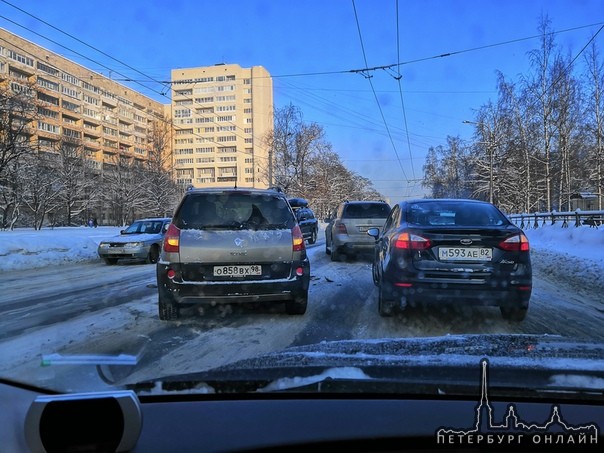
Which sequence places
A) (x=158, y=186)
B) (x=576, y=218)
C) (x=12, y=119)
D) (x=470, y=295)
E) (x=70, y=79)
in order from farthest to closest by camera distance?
1. (x=70, y=79)
2. (x=158, y=186)
3. (x=12, y=119)
4. (x=576, y=218)
5. (x=470, y=295)

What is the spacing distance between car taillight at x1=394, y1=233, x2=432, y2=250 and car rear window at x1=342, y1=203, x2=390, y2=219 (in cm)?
727

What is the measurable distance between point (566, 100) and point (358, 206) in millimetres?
→ 31043

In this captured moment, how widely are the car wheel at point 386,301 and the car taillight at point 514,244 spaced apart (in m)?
1.30

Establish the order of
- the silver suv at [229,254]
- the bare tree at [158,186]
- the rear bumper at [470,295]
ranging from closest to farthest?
the rear bumper at [470,295], the silver suv at [229,254], the bare tree at [158,186]

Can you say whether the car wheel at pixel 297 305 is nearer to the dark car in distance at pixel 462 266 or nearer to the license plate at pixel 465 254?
the dark car in distance at pixel 462 266

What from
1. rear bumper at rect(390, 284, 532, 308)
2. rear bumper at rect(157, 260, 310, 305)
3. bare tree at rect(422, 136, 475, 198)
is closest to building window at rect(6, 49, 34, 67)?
bare tree at rect(422, 136, 475, 198)

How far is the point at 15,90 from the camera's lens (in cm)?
3188

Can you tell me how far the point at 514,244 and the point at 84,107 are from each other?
304 ft

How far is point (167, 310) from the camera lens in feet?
18.4

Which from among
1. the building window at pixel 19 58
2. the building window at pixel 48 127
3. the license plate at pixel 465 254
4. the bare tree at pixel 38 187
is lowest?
the license plate at pixel 465 254

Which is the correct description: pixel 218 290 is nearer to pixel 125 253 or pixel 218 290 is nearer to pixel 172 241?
pixel 172 241

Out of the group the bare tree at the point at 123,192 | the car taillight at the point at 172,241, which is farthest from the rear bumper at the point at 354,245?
the bare tree at the point at 123,192

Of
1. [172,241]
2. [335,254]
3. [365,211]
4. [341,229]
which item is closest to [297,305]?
[172,241]

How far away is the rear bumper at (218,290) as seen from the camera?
17.3ft
